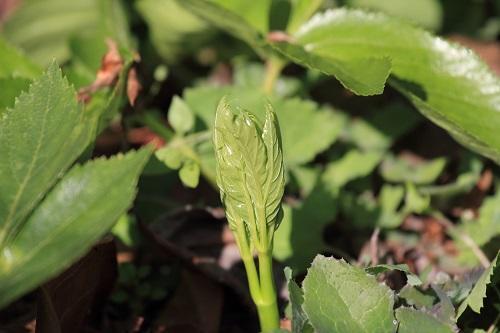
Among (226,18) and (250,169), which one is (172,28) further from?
(250,169)

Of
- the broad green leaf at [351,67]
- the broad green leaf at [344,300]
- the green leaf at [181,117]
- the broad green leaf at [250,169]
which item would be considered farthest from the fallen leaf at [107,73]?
the broad green leaf at [344,300]

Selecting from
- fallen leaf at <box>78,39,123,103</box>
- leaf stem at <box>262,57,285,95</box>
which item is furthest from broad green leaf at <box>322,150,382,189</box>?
fallen leaf at <box>78,39,123,103</box>

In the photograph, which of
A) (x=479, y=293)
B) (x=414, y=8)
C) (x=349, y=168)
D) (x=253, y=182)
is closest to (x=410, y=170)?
(x=349, y=168)

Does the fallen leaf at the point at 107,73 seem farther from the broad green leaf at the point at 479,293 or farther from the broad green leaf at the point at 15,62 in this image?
the broad green leaf at the point at 479,293

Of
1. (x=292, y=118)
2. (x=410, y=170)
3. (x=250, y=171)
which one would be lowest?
(x=410, y=170)

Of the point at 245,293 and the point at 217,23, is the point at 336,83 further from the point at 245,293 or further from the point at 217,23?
the point at 245,293

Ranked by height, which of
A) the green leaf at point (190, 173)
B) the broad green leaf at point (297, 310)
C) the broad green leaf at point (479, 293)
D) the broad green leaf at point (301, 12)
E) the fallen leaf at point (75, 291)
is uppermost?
the broad green leaf at point (301, 12)

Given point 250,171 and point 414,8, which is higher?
point 250,171

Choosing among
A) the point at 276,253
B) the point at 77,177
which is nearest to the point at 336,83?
the point at 276,253
